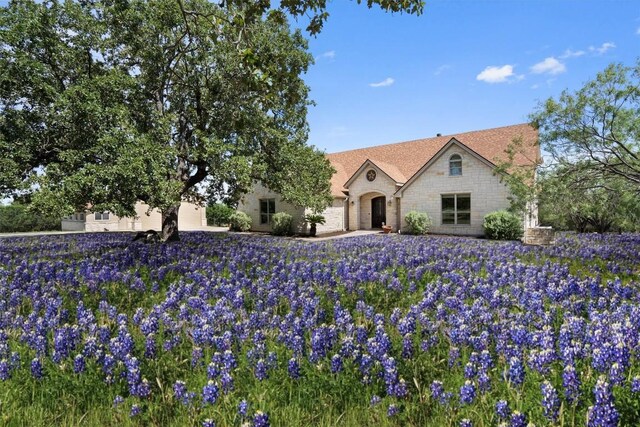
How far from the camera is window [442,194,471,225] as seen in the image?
25.6 meters

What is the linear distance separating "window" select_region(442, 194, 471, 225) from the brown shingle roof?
3.11 metres

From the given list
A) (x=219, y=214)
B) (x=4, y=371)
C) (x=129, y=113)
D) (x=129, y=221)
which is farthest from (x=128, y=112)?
(x=219, y=214)

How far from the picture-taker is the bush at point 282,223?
2803 centimetres

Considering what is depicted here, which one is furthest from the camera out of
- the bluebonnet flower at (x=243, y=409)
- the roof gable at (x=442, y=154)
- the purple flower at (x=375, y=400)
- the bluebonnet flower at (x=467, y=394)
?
the roof gable at (x=442, y=154)

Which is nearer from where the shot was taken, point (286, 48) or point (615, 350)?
point (615, 350)

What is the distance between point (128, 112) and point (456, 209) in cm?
1981

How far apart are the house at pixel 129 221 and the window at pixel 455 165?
23.7 meters

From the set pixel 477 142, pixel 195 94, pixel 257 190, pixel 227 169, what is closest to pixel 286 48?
pixel 195 94

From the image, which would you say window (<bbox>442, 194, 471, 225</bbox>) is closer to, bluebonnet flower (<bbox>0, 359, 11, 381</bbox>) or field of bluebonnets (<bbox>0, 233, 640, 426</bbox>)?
field of bluebonnets (<bbox>0, 233, 640, 426</bbox>)

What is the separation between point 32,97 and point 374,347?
1751 centimetres

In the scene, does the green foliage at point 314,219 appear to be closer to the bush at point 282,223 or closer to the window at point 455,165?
the bush at point 282,223

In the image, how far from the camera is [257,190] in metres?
32.0

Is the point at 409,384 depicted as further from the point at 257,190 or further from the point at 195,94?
the point at 257,190

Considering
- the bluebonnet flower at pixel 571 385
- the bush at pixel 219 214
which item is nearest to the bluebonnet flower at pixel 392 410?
the bluebonnet flower at pixel 571 385
